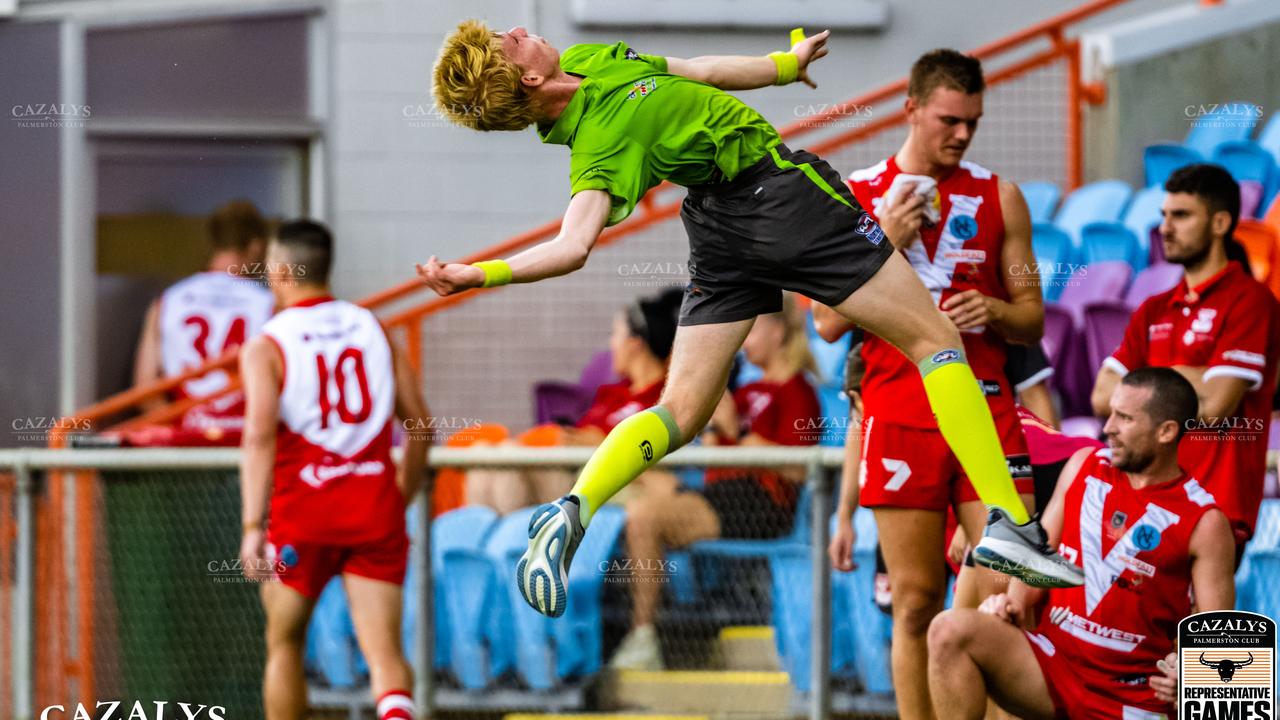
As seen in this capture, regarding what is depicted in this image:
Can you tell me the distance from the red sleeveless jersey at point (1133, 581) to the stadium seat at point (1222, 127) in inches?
167

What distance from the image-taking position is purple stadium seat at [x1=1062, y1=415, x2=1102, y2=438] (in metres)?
7.93

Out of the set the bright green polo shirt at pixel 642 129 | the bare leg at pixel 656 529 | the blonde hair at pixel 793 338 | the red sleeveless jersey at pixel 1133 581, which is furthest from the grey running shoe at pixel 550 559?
the blonde hair at pixel 793 338

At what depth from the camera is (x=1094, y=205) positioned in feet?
31.5

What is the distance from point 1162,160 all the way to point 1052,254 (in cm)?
113

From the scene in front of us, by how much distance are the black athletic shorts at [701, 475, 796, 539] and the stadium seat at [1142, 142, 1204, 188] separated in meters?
3.08

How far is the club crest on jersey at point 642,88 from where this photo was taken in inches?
199

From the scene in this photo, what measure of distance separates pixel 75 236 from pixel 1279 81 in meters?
6.69

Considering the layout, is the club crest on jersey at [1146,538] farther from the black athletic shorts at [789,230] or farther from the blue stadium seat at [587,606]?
the blue stadium seat at [587,606]

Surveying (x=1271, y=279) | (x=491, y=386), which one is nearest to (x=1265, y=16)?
(x=1271, y=279)

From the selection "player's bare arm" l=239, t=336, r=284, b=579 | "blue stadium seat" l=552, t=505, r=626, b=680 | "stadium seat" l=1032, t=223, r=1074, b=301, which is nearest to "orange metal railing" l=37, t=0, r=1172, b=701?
"stadium seat" l=1032, t=223, r=1074, b=301

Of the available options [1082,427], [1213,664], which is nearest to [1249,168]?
[1082,427]

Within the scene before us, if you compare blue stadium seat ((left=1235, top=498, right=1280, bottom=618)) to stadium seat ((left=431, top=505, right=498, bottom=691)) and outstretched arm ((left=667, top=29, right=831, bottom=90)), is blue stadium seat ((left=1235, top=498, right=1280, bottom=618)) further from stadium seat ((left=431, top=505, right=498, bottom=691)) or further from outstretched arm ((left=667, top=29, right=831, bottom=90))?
stadium seat ((left=431, top=505, right=498, bottom=691))

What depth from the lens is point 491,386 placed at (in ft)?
32.4

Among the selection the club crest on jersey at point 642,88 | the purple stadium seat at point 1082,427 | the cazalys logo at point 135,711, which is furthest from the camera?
the cazalys logo at point 135,711
